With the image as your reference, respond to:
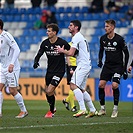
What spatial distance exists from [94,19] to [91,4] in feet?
3.08

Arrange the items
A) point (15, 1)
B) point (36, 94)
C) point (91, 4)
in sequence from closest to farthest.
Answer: point (36, 94) < point (91, 4) < point (15, 1)

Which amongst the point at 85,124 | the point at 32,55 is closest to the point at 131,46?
the point at 32,55

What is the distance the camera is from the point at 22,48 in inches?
1172

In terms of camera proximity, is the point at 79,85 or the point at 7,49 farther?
the point at 79,85

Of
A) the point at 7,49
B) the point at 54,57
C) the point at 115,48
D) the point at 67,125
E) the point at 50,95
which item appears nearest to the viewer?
the point at 67,125

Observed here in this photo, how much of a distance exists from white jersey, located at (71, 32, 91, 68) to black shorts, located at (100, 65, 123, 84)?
1.92ft

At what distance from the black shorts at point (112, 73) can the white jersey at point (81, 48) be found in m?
0.59

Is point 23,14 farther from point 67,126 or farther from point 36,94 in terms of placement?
point 67,126

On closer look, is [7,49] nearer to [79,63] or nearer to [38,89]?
[79,63]

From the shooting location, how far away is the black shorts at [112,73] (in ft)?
45.6

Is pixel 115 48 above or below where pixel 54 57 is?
above

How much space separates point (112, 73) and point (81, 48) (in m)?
1.01

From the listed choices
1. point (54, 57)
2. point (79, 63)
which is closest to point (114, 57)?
point (79, 63)

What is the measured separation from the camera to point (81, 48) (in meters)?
13.6
